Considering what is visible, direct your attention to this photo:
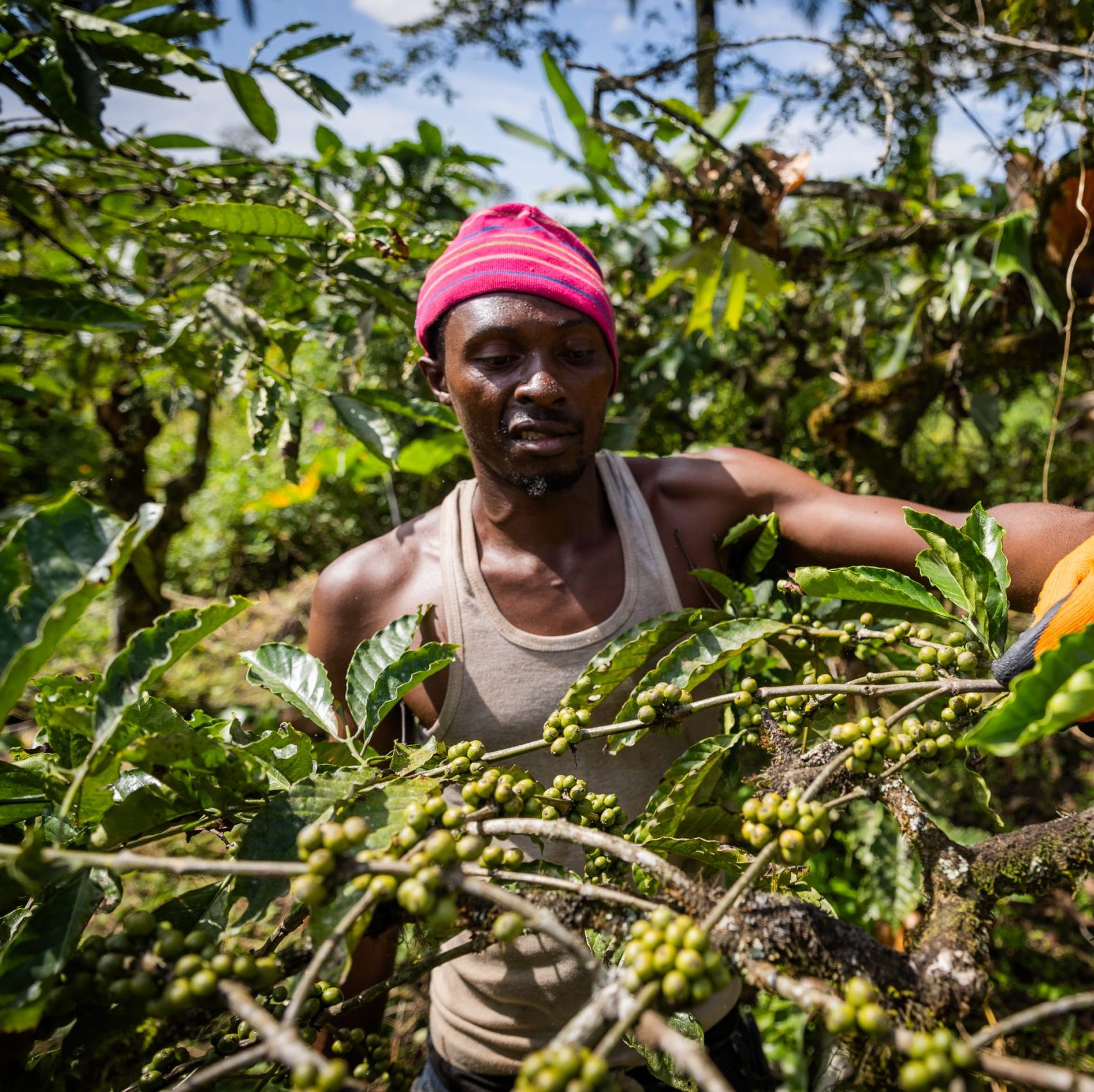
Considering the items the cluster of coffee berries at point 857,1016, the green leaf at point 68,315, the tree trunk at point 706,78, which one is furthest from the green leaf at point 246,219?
the tree trunk at point 706,78

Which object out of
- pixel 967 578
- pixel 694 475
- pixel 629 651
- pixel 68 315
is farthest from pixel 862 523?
pixel 68 315

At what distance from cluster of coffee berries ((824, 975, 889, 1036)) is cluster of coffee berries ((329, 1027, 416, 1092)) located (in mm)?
581

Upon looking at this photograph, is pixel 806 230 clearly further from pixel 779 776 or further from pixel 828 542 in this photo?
pixel 779 776

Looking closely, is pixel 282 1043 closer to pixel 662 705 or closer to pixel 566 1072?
pixel 566 1072

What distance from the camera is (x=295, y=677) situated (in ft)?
3.99

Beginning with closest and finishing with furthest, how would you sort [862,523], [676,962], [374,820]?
[676,962] < [374,820] < [862,523]

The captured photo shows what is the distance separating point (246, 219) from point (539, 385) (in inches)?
34.8

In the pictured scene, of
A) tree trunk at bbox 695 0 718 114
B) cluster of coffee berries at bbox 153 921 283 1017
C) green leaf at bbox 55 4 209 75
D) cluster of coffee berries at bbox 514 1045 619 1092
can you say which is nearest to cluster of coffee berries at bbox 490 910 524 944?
cluster of coffee berries at bbox 514 1045 619 1092

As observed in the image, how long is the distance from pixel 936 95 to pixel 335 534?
19.5 feet

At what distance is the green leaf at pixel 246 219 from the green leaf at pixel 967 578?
1613 millimetres

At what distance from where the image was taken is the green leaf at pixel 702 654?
1.15 m

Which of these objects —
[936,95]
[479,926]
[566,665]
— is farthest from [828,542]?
[936,95]

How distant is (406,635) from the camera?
128 cm

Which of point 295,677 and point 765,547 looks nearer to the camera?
point 295,677
